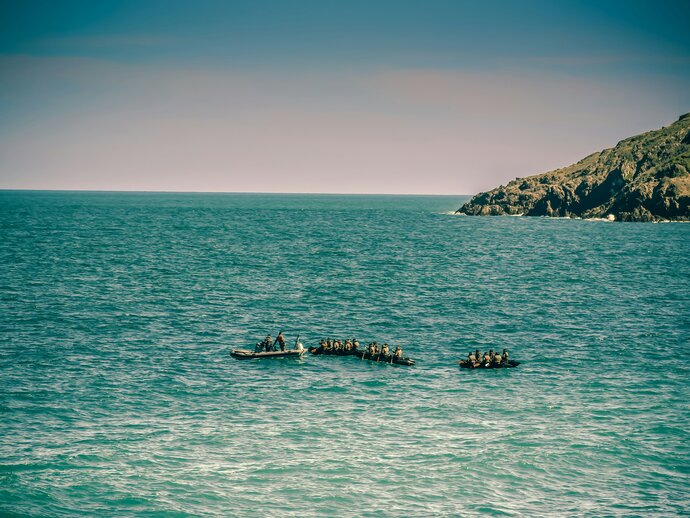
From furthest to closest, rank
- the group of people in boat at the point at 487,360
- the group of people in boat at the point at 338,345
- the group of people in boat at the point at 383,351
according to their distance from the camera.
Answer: the group of people in boat at the point at 338,345
the group of people in boat at the point at 383,351
the group of people in boat at the point at 487,360

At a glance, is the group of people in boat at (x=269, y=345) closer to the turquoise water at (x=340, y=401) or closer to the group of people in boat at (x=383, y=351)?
the turquoise water at (x=340, y=401)

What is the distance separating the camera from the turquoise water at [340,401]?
33.1 m

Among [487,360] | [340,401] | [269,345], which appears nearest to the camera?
[340,401]

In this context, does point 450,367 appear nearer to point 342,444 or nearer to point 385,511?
point 342,444

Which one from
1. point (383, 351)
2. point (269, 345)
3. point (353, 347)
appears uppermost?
point (383, 351)

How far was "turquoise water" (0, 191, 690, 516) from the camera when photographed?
3312 cm

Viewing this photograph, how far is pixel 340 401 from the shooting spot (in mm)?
45219

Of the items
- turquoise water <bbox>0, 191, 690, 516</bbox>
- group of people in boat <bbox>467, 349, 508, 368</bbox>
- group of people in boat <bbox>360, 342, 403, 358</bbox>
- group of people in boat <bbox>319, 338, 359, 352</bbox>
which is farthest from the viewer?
group of people in boat <bbox>319, 338, 359, 352</bbox>

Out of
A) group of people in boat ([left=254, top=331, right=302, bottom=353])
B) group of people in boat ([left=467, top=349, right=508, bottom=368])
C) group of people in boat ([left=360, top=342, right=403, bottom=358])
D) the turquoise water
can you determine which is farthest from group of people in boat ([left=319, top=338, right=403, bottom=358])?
group of people in boat ([left=467, top=349, right=508, bottom=368])

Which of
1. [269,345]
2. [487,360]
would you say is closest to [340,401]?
[487,360]

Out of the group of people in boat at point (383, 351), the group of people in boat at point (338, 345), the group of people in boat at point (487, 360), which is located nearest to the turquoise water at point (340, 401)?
the group of people in boat at point (487, 360)

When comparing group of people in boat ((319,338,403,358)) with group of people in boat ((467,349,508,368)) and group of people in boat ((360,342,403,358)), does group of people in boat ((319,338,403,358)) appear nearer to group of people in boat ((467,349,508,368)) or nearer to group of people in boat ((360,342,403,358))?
group of people in boat ((360,342,403,358))

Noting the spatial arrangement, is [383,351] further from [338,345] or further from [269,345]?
[269,345]

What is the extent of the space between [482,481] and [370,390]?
14.5 metres
